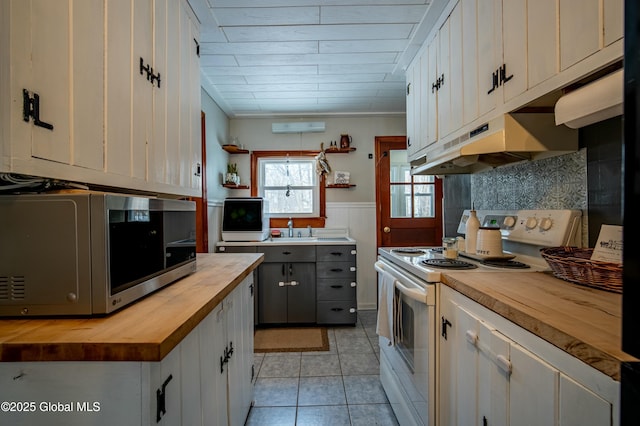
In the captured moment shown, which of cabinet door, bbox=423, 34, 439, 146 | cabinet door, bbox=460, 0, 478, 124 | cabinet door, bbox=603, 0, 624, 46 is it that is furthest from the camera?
cabinet door, bbox=423, 34, 439, 146

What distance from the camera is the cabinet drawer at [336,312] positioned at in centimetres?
318

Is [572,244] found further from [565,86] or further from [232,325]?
[232,325]

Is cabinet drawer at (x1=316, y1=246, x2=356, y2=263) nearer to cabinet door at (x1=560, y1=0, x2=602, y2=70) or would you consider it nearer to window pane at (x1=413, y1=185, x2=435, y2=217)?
window pane at (x1=413, y1=185, x2=435, y2=217)

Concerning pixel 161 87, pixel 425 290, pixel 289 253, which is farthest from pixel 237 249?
pixel 425 290

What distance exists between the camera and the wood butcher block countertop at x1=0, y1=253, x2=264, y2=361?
634mm

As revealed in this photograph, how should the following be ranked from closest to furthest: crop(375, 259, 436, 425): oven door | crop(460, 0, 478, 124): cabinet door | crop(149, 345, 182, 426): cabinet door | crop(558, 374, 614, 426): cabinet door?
crop(558, 374, 614, 426): cabinet door < crop(149, 345, 182, 426): cabinet door < crop(375, 259, 436, 425): oven door < crop(460, 0, 478, 124): cabinet door

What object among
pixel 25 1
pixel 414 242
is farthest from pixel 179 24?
pixel 414 242

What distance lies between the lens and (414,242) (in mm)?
3719

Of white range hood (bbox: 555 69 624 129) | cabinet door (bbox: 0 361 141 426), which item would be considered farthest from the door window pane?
cabinet door (bbox: 0 361 141 426)

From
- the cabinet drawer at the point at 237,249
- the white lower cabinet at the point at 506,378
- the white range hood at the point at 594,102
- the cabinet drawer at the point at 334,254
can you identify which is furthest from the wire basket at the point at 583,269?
the cabinet drawer at the point at 237,249

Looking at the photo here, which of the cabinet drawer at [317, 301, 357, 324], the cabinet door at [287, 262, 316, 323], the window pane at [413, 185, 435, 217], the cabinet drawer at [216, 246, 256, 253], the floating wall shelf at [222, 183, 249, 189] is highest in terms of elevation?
the floating wall shelf at [222, 183, 249, 189]

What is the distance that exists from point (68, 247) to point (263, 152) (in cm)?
316

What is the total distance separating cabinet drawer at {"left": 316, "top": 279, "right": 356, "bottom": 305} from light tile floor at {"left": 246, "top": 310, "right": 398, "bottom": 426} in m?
0.45

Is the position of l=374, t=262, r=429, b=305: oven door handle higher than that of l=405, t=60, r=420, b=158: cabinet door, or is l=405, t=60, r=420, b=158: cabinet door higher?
l=405, t=60, r=420, b=158: cabinet door
